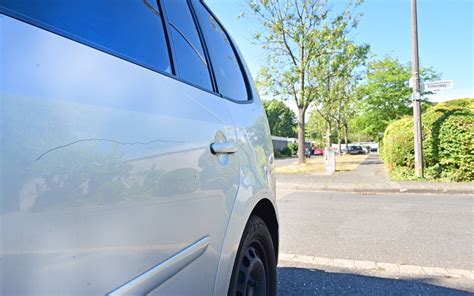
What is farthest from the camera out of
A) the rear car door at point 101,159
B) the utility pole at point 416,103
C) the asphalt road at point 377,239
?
the utility pole at point 416,103

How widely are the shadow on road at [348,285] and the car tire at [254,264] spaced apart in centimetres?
107

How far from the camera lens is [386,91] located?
2205 cm

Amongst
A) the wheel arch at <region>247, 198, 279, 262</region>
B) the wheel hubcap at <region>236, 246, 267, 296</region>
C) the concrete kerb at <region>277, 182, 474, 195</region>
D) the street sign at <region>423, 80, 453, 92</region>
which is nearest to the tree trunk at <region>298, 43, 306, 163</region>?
the street sign at <region>423, 80, 453, 92</region>

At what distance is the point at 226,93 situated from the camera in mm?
1974

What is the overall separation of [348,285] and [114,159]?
2.88 m

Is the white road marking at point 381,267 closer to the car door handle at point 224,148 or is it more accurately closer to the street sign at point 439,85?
the car door handle at point 224,148

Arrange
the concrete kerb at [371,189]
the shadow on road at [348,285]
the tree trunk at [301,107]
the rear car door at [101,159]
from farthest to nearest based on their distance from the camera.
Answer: the tree trunk at [301,107], the concrete kerb at [371,189], the shadow on road at [348,285], the rear car door at [101,159]

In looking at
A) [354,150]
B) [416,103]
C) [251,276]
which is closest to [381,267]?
[251,276]

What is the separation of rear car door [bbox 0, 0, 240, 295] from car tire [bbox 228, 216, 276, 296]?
0.26 m

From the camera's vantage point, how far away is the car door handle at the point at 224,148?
149 cm

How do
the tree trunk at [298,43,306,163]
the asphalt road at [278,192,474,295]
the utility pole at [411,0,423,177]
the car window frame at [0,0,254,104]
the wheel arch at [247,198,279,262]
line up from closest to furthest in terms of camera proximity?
the car window frame at [0,0,254,104] < the wheel arch at [247,198,279,262] < the asphalt road at [278,192,474,295] < the utility pole at [411,0,423,177] < the tree trunk at [298,43,306,163]

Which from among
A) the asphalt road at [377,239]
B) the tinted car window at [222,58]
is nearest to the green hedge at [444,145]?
the asphalt road at [377,239]

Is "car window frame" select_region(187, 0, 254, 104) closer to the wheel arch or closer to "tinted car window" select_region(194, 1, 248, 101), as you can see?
"tinted car window" select_region(194, 1, 248, 101)

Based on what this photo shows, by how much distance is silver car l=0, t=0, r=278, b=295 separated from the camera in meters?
0.73
